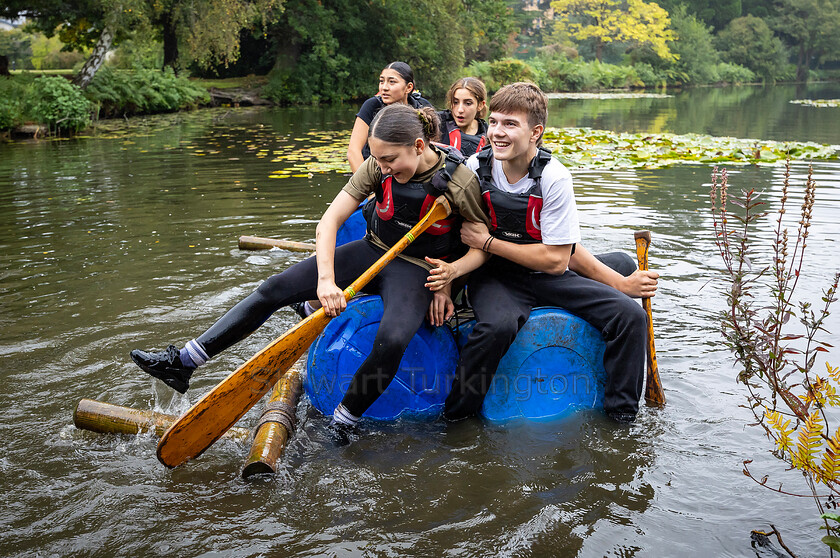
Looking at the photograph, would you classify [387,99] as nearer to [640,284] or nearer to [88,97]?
[640,284]

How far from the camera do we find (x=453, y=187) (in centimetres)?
331

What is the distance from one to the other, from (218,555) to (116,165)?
993cm

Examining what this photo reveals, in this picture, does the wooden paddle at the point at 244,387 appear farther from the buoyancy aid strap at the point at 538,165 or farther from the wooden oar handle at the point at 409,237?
the buoyancy aid strap at the point at 538,165

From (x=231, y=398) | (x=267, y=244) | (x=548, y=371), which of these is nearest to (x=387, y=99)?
(x=267, y=244)

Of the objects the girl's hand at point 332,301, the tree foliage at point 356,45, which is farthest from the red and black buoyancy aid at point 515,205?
the tree foliage at point 356,45

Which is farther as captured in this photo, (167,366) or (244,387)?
(167,366)

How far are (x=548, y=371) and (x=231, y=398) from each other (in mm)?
1460

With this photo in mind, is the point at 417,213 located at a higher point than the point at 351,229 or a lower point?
higher

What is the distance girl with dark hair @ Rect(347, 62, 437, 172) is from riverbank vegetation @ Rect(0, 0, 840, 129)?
12.3 metres

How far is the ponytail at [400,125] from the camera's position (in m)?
3.15

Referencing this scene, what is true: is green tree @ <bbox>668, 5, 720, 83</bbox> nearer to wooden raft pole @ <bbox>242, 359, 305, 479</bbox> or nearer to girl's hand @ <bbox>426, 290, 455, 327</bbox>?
girl's hand @ <bbox>426, 290, 455, 327</bbox>

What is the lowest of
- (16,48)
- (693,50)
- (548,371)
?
(548,371)

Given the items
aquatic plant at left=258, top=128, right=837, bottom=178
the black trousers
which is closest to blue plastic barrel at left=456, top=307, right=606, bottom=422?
the black trousers

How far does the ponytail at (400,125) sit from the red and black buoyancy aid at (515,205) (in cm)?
37
